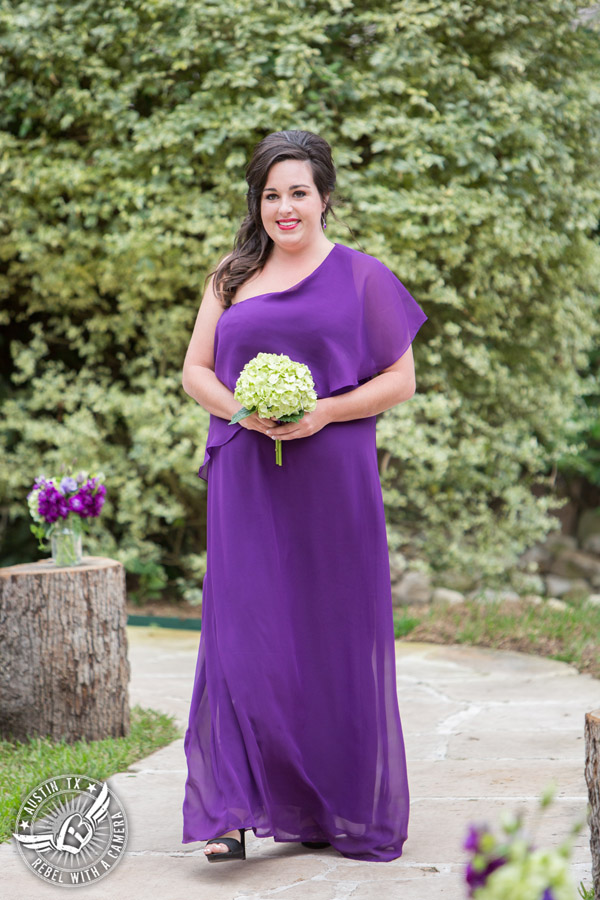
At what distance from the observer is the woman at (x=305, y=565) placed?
268cm

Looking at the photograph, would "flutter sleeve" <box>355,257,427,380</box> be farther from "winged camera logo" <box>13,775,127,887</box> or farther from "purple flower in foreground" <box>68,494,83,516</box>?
"purple flower in foreground" <box>68,494,83,516</box>

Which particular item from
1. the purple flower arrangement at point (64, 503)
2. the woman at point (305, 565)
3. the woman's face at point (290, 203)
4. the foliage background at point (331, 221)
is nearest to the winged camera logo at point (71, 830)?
the woman at point (305, 565)

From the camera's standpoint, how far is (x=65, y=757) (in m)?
3.46

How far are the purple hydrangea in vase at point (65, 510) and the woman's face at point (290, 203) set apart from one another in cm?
176

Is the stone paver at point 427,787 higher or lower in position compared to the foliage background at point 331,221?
lower

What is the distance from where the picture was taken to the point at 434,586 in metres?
7.29

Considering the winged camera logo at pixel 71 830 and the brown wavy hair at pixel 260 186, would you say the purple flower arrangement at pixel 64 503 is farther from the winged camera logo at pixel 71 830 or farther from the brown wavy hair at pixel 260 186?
the brown wavy hair at pixel 260 186

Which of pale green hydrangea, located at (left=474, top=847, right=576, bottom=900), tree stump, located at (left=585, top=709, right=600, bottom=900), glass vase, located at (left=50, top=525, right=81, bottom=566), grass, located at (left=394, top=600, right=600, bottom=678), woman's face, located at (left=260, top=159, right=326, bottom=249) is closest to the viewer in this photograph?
pale green hydrangea, located at (left=474, top=847, right=576, bottom=900)

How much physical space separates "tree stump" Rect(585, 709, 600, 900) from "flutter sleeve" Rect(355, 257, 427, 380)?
1150 millimetres

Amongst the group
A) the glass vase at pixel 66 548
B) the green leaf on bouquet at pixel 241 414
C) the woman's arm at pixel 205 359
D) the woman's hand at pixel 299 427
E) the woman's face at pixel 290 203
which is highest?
the woman's face at pixel 290 203

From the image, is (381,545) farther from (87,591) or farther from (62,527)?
(62,527)

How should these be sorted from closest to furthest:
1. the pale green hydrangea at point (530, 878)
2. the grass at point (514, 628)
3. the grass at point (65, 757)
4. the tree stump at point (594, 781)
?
the pale green hydrangea at point (530, 878), the tree stump at point (594, 781), the grass at point (65, 757), the grass at point (514, 628)

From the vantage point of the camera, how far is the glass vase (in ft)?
13.0

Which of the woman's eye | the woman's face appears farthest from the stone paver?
the woman's eye
